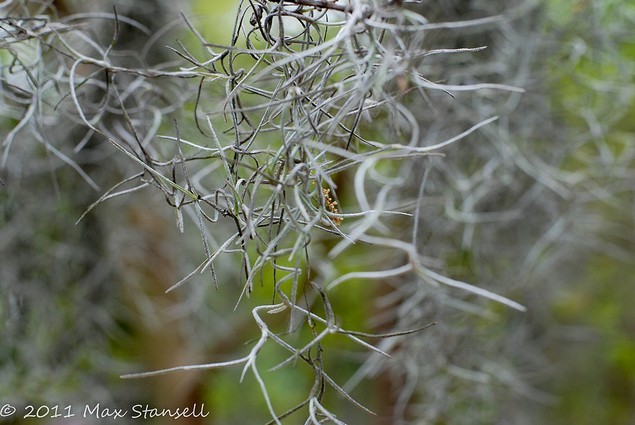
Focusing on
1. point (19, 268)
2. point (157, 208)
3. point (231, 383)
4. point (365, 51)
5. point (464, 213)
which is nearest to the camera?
point (365, 51)

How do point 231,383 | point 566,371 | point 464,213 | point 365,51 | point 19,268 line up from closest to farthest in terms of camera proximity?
point 365,51 → point 464,213 → point 19,268 → point 566,371 → point 231,383

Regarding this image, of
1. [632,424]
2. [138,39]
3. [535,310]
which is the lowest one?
[632,424]

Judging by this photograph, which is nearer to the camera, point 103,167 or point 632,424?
point 103,167

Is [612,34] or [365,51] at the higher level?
[365,51]

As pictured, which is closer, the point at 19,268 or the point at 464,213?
the point at 464,213

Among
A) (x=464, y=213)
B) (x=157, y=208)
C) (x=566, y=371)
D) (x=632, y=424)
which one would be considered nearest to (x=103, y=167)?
(x=157, y=208)

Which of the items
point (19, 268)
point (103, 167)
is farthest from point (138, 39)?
point (19, 268)

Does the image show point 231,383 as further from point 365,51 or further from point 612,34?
point 365,51

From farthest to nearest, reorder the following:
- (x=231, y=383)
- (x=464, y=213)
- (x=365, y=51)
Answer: (x=231, y=383) → (x=464, y=213) → (x=365, y=51)

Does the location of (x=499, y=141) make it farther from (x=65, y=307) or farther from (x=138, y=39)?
(x=65, y=307)
